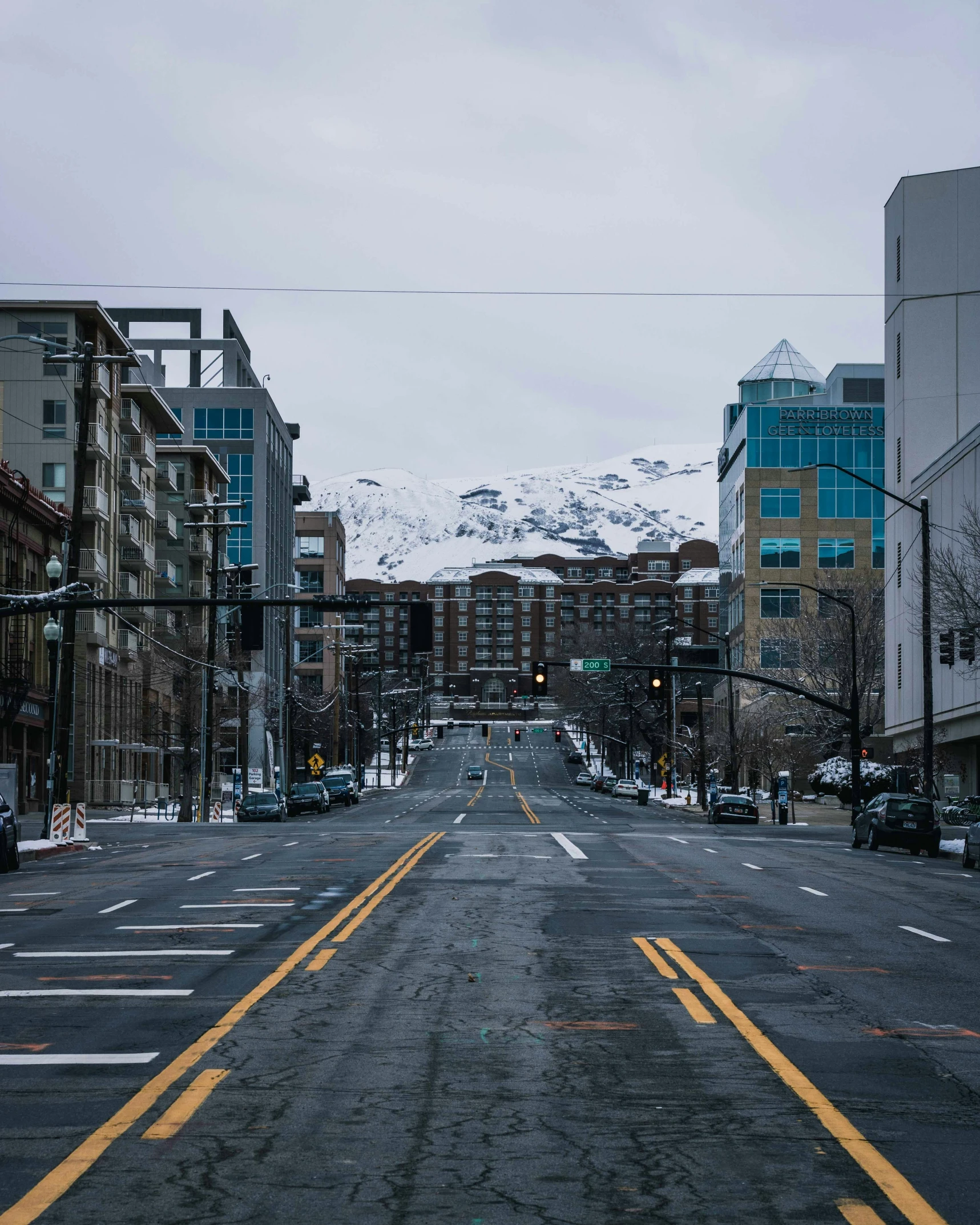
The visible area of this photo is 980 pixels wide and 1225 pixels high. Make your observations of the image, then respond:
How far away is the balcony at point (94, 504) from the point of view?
81.0 metres

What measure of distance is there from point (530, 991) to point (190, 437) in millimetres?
123746

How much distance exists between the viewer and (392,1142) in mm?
8367

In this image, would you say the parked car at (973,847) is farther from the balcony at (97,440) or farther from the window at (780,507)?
the window at (780,507)

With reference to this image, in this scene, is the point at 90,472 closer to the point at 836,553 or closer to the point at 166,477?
the point at 166,477

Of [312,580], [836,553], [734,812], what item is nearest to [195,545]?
[836,553]

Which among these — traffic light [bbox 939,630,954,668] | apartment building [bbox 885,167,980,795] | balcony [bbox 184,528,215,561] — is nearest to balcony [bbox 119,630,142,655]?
balcony [bbox 184,528,215,561]

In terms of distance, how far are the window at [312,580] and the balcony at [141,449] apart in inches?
2958

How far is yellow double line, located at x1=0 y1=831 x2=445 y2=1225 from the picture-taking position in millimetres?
7273

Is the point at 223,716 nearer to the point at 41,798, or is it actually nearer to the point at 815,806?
the point at 41,798

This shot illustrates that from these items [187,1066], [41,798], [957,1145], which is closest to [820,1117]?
[957,1145]

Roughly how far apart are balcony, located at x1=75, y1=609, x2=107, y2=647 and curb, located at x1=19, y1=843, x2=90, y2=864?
39294 mm

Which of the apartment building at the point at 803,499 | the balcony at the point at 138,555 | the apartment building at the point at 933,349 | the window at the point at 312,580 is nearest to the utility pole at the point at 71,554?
the apartment building at the point at 933,349

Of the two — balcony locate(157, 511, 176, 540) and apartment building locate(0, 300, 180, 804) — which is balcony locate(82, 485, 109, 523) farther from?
balcony locate(157, 511, 176, 540)

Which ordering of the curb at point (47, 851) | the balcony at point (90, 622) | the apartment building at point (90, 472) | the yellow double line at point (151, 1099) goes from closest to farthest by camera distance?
the yellow double line at point (151, 1099), the curb at point (47, 851), the apartment building at point (90, 472), the balcony at point (90, 622)
